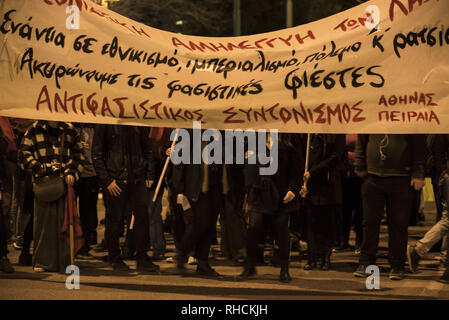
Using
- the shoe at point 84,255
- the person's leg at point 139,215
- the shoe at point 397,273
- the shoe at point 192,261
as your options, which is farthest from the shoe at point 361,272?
the shoe at point 84,255

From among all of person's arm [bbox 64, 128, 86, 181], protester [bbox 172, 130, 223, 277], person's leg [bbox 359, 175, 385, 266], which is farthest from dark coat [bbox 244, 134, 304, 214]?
person's arm [bbox 64, 128, 86, 181]

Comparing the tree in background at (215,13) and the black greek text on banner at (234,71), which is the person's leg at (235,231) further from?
the tree in background at (215,13)

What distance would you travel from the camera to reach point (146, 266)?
935cm

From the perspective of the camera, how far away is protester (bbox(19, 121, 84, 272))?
8.96 m

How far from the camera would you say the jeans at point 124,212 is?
30.3 ft

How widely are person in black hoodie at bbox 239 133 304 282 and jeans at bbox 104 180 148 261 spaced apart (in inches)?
50.1

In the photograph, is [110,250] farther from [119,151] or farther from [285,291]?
[285,291]

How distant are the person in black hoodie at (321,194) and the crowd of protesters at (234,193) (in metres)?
0.01

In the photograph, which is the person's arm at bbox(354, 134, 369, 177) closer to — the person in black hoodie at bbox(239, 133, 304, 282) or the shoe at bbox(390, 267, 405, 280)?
the person in black hoodie at bbox(239, 133, 304, 282)

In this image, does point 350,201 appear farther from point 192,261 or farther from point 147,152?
point 147,152

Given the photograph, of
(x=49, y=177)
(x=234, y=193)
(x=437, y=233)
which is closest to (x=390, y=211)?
(x=437, y=233)

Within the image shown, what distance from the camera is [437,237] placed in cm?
921
